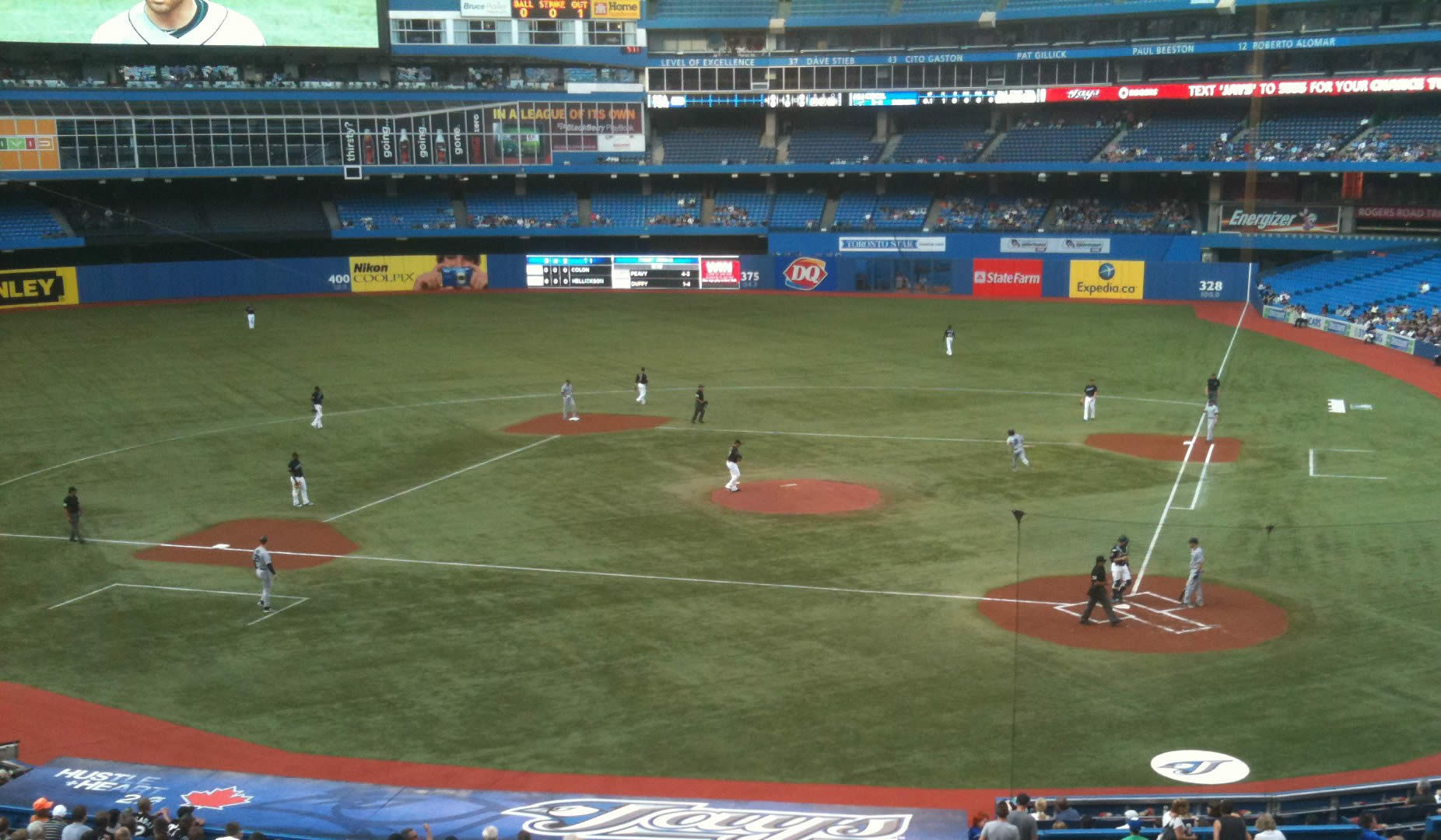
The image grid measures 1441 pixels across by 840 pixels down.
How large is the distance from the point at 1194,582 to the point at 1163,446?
16.0 m

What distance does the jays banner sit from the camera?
16.9 metres

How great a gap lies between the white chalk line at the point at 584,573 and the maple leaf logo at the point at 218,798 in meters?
12.2

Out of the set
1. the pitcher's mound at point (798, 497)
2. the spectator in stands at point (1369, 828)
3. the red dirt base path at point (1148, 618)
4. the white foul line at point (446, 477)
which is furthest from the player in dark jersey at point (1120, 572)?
the white foul line at point (446, 477)

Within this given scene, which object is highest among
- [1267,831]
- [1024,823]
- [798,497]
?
[1267,831]

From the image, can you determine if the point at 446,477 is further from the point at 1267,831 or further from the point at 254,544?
the point at 1267,831

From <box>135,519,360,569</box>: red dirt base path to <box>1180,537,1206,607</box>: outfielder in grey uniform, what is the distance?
18.5 m

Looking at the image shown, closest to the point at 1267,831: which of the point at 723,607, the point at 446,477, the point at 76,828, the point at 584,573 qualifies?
the point at 76,828

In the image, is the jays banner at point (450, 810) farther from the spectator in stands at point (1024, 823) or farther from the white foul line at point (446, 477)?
the white foul line at point (446, 477)

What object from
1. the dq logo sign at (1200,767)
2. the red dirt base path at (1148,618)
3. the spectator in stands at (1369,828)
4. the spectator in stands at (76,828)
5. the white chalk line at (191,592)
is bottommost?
the dq logo sign at (1200,767)

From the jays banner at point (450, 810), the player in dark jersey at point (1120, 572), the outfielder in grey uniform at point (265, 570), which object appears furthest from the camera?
the outfielder in grey uniform at point (265, 570)

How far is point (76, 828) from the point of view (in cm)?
1451

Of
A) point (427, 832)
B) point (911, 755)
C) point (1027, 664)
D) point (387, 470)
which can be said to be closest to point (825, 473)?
point (387, 470)

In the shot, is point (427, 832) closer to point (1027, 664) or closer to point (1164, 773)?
point (1164, 773)

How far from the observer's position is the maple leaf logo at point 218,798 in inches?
712
